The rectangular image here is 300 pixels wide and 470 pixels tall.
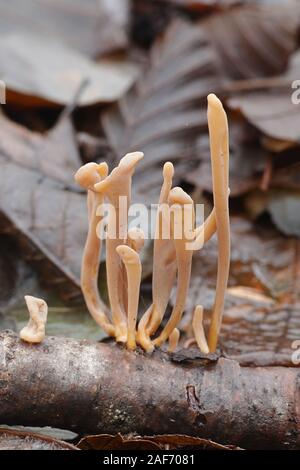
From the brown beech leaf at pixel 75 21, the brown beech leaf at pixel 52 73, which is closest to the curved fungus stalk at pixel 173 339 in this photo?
the brown beech leaf at pixel 52 73

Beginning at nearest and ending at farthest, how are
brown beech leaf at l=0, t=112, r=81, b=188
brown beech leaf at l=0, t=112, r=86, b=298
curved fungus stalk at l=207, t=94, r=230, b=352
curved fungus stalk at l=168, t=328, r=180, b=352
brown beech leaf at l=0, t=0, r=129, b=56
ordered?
1. curved fungus stalk at l=207, t=94, r=230, b=352
2. curved fungus stalk at l=168, t=328, r=180, b=352
3. brown beech leaf at l=0, t=112, r=86, b=298
4. brown beech leaf at l=0, t=112, r=81, b=188
5. brown beech leaf at l=0, t=0, r=129, b=56

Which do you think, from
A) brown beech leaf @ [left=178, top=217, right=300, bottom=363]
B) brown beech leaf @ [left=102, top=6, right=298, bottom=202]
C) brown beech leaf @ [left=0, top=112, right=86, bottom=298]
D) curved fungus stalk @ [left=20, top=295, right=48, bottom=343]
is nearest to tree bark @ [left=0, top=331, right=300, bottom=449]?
curved fungus stalk @ [left=20, top=295, right=48, bottom=343]

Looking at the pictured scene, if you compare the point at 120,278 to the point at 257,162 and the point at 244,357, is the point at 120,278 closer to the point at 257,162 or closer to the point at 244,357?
the point at 244,357

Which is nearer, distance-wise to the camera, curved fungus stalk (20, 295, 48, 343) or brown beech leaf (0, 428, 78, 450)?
brown beech leaf (0, 428, 78, 450)

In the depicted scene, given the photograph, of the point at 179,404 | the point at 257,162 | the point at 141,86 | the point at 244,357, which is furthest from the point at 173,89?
the point at 179,404

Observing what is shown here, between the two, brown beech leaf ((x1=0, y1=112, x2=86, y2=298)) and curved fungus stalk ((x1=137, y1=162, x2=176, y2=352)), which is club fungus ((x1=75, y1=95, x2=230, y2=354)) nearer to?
curved fungus stalk ((x1=137, y1=162, x2=176, y2=352))

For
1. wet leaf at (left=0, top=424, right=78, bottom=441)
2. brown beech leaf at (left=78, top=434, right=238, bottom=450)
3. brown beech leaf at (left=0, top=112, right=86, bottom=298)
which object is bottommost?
brown beech leaf at (left=78, top=434, right=238, bottom=450)

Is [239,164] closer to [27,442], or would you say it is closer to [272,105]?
[272,105]
